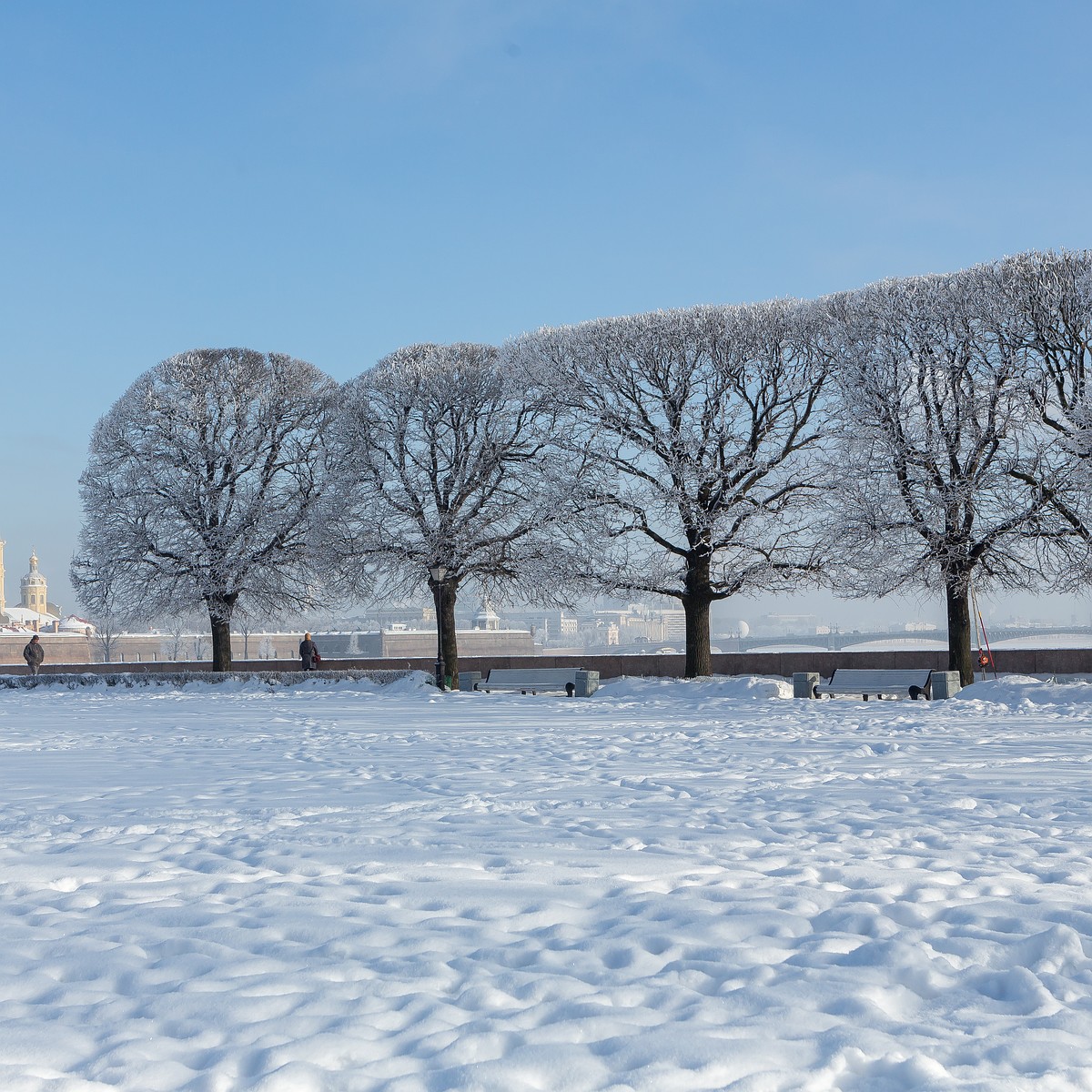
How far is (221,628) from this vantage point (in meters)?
32.6

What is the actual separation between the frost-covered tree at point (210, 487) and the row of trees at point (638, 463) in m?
0.07

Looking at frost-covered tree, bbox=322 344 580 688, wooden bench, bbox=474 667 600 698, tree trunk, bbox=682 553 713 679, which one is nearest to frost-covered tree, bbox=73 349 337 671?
frost-covered tree, bbox=322 344 580 688

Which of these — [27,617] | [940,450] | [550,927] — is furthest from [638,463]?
[27,617]

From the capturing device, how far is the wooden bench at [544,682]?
25688 millimetres

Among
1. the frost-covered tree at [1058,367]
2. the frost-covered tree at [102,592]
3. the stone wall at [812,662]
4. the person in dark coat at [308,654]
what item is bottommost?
the stone wall at [812,662]

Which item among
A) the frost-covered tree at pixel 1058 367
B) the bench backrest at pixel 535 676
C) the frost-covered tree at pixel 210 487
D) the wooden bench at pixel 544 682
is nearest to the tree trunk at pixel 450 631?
the wooden bench at pixel 544 682

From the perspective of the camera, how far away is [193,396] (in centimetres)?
3200

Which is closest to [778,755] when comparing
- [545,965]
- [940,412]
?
[545,965]

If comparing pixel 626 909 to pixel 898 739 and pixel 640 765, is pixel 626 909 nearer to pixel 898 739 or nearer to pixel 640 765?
pixel 640 765

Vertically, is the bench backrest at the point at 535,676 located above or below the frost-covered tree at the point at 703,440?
below

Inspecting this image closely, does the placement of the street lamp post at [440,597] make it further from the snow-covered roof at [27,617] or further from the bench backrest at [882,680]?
the snow-covered roof at [27,617]

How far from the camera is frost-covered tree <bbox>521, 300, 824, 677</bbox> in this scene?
25.3 meters

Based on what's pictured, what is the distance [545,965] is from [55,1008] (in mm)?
1844

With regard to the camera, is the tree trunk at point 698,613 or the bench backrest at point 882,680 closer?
the bench backrest at point 882,680
